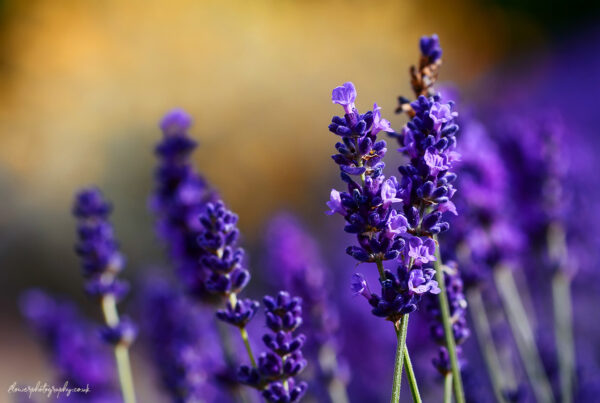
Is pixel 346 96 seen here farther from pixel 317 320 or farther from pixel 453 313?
pixel 317 320

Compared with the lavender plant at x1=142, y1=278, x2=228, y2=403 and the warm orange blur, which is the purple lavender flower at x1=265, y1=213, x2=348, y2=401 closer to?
the lavender plant at x1=142, y1=278, x2=228, y2=403

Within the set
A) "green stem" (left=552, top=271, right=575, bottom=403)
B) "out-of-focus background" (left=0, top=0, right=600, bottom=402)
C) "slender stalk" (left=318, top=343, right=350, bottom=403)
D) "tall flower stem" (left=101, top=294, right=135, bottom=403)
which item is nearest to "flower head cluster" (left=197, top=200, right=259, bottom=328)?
"tall flower stem" (left=101, top=294, right=135, bottom=403)

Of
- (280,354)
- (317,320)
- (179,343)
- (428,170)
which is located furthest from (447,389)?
(179,343)

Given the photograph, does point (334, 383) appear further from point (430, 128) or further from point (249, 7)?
point (249, 7)

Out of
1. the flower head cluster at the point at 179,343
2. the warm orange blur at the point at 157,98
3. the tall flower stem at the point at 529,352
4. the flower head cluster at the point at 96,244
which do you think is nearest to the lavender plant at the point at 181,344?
the flower head cluster at the point at 179,343

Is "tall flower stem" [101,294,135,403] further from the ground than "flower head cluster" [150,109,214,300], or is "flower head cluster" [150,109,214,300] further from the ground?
"flower head cluster" [150,109,214,300]

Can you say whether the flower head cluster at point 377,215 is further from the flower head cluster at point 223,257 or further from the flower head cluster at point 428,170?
the flower head cluster at point 223,257
